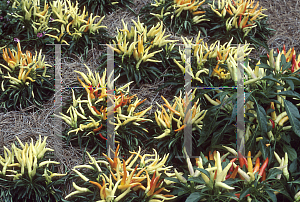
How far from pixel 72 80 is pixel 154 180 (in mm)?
1332

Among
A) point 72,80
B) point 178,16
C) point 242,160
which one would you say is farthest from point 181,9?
point 242,160

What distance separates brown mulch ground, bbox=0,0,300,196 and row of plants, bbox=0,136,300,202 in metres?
0.18

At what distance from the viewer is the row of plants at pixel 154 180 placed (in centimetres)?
188

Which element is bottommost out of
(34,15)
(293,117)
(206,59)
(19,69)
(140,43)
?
(293,117)

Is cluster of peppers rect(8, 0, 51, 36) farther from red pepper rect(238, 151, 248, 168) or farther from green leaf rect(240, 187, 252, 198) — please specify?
green leaf rect(240, 187, 252, 198)

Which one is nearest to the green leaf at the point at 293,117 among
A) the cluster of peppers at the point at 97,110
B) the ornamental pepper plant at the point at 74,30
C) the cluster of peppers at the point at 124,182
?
the cluster of peppers at the point at 124,182

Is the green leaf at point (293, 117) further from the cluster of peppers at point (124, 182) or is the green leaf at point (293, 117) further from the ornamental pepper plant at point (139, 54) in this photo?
the ornamental pepper plant at point (139, 54)

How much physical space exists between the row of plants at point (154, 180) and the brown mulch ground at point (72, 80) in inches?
7.1

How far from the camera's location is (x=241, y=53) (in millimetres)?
2484

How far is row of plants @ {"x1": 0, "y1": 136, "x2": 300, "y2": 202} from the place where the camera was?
74.1 inches

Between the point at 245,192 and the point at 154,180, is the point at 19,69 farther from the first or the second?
the point at 245,192

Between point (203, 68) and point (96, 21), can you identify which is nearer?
point (203, 68)

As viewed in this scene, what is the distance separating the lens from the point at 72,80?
2826 mm

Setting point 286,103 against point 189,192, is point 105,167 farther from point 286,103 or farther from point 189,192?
point 286,103
